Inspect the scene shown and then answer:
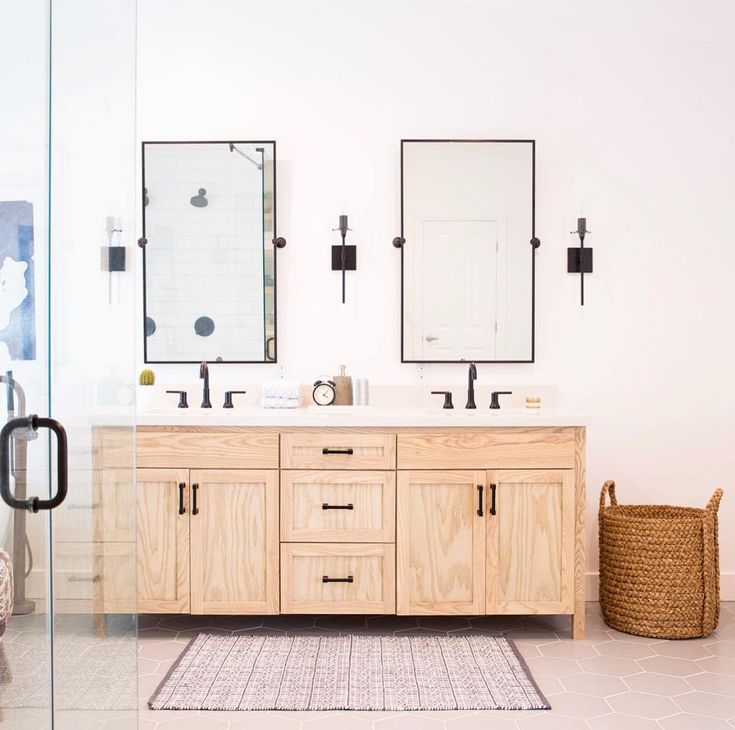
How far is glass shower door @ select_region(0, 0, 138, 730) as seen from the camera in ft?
3.59

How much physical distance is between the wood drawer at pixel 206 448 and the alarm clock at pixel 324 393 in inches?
17.4

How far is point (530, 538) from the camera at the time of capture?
9.87 feet

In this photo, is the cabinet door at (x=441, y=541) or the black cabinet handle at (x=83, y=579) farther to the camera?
the cabinet door at (x=441, y=541)

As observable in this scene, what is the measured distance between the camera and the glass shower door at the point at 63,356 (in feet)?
3.59

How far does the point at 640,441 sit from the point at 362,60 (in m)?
2.05

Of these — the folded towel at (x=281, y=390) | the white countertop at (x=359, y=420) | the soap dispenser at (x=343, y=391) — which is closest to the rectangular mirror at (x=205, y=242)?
the folded towel at (x=281, y=390)

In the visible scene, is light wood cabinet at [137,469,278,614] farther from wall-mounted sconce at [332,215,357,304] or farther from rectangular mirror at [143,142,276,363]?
wall-mounted sconce at [332,215,357,304]

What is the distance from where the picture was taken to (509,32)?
3.54 metres

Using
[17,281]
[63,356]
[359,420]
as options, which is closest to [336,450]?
[359,420]

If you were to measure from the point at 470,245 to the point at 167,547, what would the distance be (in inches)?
68.7

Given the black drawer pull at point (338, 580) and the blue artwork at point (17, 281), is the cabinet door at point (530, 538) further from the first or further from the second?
the blue artwork at point (17, 281)

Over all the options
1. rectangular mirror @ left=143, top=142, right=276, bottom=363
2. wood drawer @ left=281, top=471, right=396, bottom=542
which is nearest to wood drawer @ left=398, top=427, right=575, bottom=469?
wood drawer @ left=281, top=471, right=396, bottom=542

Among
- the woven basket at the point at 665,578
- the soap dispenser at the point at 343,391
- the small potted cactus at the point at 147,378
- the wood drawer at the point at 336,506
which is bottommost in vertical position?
the woven basket at the point at 665,578

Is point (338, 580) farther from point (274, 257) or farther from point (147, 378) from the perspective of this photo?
point (274, 257)
